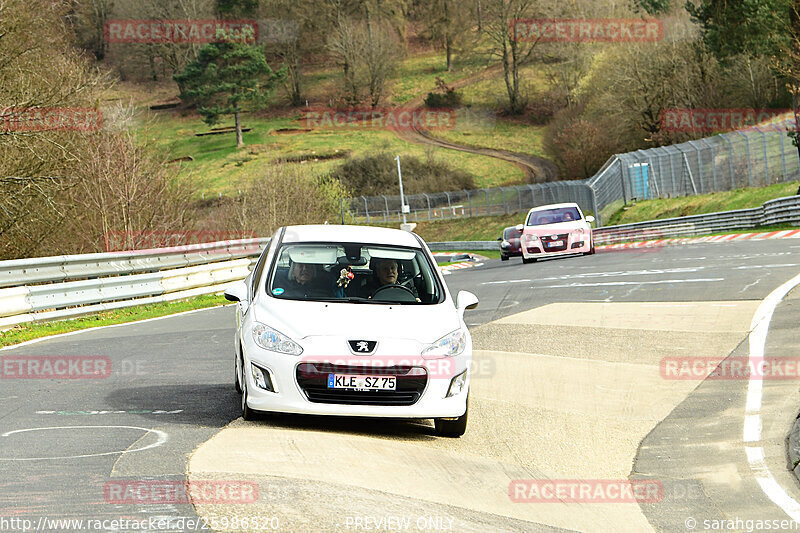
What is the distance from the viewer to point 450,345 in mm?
7895

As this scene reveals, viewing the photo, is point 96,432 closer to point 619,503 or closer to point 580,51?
point 619,503

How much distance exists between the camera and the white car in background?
98.8 ft

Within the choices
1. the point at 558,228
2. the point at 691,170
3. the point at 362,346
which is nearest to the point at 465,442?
the point at 362,346

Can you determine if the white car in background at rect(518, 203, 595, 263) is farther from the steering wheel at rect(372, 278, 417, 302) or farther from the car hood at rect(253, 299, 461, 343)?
the car hood at rect(253, 299, 461, 343)

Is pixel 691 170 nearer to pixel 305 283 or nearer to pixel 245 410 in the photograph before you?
pixel 305 283

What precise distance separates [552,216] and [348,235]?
21.8 metres

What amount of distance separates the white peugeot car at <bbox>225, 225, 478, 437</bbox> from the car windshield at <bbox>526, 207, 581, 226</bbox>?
21911 mm

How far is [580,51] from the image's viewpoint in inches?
4082

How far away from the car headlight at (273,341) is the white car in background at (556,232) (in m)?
22.8

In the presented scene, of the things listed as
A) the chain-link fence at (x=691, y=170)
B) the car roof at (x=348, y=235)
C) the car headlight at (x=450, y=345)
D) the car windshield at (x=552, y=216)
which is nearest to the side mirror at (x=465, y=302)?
the car headlight at (x=450, y=345)

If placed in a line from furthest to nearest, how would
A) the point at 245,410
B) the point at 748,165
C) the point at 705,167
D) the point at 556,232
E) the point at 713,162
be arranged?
1. the point at 705,167
2. the point at 713,162
3. the point at 748,165
4. the point at 556,232
5. the point at 245,410

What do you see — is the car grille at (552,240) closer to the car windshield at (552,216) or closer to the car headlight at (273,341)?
the car windshield at (552,216)

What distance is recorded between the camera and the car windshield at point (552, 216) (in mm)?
30234

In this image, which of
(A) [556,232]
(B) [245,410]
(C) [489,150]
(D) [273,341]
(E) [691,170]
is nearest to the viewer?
(D) [273,341]
